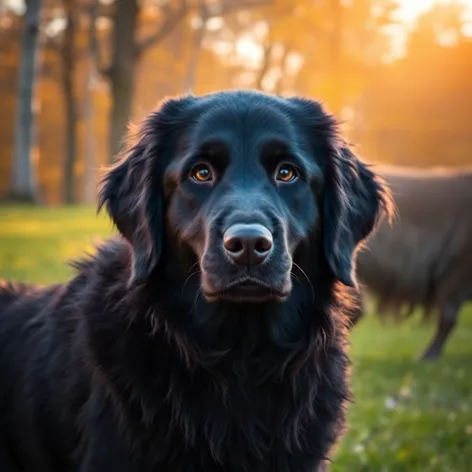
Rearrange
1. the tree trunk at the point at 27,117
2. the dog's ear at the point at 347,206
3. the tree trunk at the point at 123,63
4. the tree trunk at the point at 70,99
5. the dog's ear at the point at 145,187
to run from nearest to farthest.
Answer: the dog's ear at the point at 145,187, the dog's ear at the point at 347,206, the tree trunk at the point at 123,63, the tree trunk at the point at 27,117, the tree trunk at the point at 70,99

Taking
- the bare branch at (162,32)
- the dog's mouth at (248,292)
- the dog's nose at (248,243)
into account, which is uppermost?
the bare branch at (162,32)

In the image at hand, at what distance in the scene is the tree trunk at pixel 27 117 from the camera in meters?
23.9

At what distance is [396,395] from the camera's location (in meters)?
7.41

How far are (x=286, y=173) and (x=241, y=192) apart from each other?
32 cm

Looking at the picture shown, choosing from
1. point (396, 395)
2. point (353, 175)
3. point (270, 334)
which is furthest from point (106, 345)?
point (396, 395)

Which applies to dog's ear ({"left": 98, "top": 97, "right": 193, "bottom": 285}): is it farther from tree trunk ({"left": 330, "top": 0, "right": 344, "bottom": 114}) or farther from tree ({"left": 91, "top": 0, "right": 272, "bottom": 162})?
tree trunk ({"left": 330, "top": 0, "right": 344, "bottom": 114})

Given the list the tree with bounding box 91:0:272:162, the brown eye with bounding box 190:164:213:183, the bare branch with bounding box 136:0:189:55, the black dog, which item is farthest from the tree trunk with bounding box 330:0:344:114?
the brown eye with bounding box 190:164:213:183

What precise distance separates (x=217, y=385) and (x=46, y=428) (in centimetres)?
88

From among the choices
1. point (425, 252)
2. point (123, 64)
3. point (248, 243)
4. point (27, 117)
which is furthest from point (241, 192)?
point (27, 117)

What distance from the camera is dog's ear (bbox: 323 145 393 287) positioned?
379 centimetres

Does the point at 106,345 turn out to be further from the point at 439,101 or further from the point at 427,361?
the point at 439,101

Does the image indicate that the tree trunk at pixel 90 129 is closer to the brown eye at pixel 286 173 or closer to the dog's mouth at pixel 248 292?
the brown eye at pixel 286 173

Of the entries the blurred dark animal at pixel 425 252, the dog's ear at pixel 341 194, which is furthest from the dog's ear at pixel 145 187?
the blurred dark animal at pixel 425 252

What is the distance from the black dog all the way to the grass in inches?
26.6
